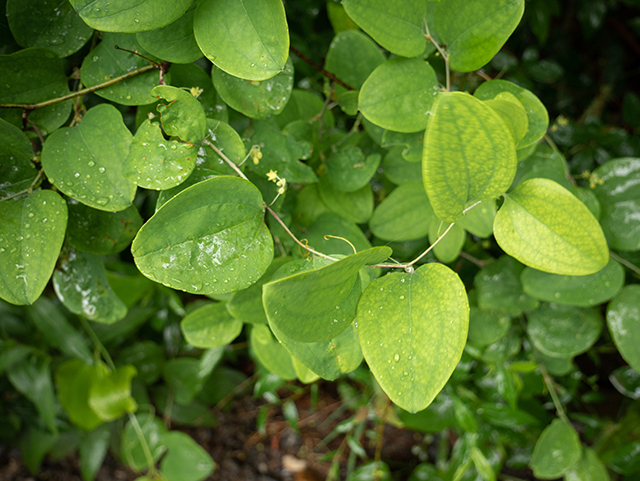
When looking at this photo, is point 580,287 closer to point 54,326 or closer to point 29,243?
point 29,243

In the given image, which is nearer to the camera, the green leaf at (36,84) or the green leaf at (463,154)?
the green leaf at (463,154)

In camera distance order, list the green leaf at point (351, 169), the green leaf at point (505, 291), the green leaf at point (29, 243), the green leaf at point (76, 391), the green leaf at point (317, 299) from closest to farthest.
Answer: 1. the green leaf at point (317, 299)
2. the green leaf at point (29, 243)
3. the green leaf at point (351, 169)
4. the green leaf at point (505, 291)
5. the green leaf at point (76, 391)

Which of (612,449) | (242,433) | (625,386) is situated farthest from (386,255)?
(242,433)

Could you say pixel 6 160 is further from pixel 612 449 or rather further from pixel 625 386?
pixel 612 449

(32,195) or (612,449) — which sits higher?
(32,195)

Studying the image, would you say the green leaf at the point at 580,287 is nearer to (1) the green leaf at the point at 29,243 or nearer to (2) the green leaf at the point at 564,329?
(2) the green leaf at the point at 564,329

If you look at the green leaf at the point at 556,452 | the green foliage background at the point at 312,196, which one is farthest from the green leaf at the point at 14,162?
the green leaf at the point at 556,452

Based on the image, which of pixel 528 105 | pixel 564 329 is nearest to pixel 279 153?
pixel 528 105

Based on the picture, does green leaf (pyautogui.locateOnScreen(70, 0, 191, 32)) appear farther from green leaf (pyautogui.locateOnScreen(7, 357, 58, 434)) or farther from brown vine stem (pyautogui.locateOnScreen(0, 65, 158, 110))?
green leaf (pyautogui.locateOnScreen(7, 357, 58, 434))
